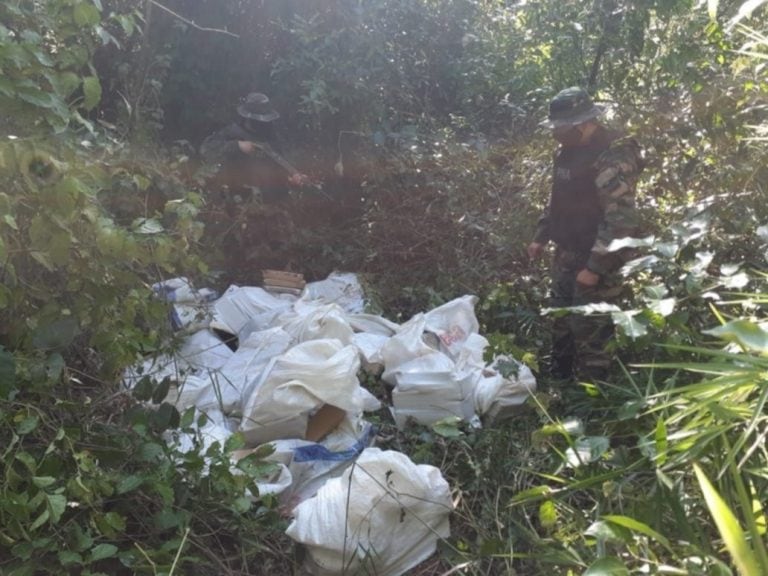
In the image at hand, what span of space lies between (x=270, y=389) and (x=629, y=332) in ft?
4.77

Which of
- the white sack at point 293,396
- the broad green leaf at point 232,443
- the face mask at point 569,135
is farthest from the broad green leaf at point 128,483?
the face mask at point 569,135

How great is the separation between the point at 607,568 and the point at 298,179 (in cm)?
408

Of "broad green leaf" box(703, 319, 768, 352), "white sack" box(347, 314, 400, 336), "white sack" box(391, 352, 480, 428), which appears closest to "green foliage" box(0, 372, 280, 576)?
"white sack" box(391, 352, 480, 428)

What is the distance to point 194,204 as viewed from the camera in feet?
9.11

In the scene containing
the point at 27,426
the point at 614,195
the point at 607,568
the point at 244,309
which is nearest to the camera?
the point at 607,568

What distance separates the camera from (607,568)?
1.56 meters

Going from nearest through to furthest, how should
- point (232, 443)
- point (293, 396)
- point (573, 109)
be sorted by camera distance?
point (232, 443)
point (293, 396)
point (573, 109)

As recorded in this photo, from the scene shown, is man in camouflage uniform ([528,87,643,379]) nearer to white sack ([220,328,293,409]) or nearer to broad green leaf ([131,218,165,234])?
white sack ([220,328,293,409])

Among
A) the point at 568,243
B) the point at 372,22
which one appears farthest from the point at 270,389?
the point at 372,22

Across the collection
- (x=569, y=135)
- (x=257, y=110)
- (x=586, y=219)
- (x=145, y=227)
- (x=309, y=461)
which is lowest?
(x=309, y=461)

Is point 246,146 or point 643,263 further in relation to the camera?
point 246,146

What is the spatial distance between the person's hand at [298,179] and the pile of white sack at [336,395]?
3.32 feet

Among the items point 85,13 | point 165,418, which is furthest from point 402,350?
point 85,13

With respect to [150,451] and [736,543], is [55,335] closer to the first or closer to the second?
[150,451]
